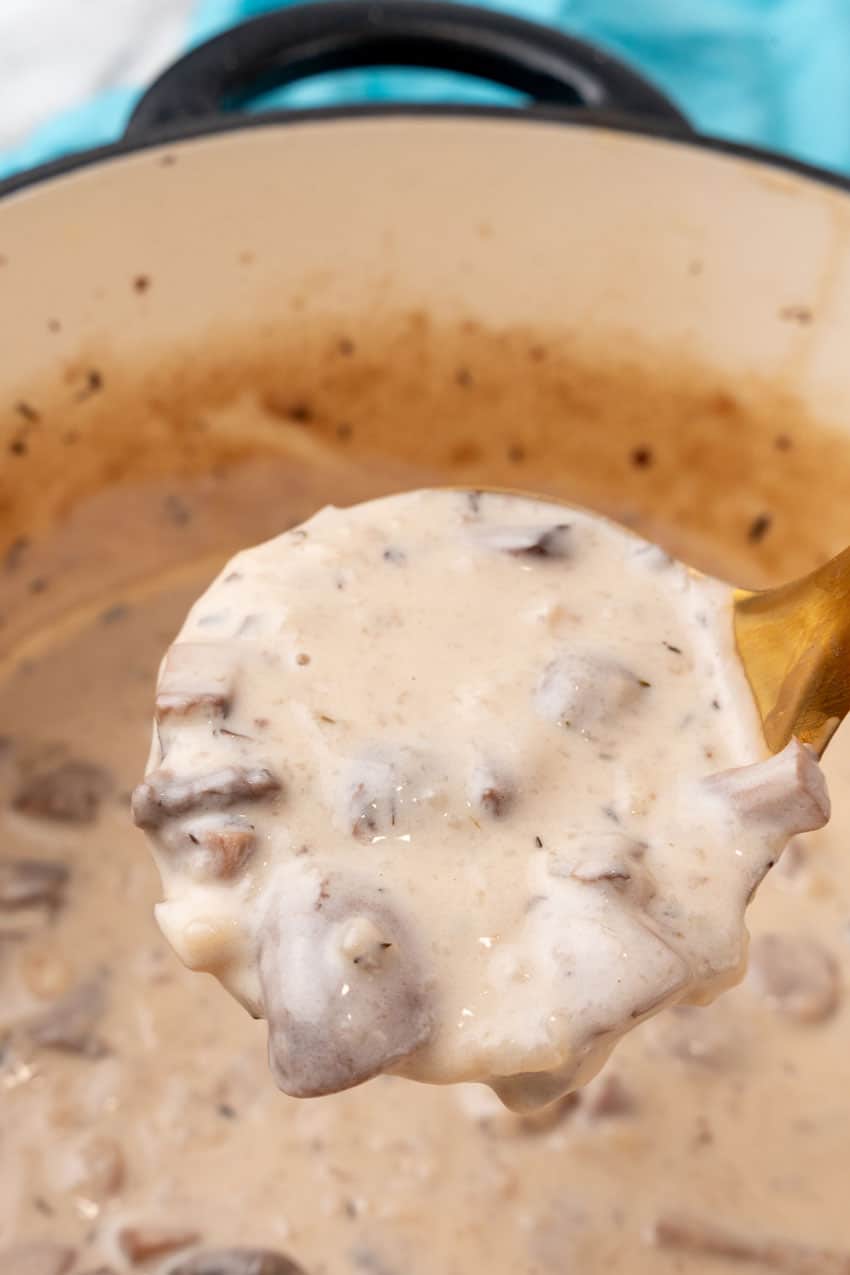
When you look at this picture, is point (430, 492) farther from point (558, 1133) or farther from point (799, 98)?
point (799, 98)

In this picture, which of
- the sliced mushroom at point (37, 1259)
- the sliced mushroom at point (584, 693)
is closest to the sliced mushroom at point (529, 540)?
the sliced mushroom at point (584, 693)

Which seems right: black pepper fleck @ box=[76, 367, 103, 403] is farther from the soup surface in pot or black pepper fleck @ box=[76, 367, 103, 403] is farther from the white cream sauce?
the white cream sauce

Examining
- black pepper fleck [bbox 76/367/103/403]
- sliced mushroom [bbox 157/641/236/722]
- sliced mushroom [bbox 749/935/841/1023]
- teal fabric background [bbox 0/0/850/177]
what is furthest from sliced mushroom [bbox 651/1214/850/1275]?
teal fabric background [bbox 0/0/850/177]

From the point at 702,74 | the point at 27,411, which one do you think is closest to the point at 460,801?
the point at 27,411

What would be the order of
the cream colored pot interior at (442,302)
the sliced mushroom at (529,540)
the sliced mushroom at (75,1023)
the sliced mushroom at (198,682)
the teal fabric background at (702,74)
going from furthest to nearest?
1. the teal fabric background at (702,74)
2. the cream colored pot interior at (442,302)
3. the sliced mushroom at (75,1023)
4. the sliced mushroom at (529,540)
5. the sliced mushroom at (198,682)

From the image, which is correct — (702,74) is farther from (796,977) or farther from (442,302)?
(796,977)

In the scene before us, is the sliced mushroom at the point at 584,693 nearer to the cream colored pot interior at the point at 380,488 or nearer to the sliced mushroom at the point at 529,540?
the sliced mushroom at the point at 529,540
